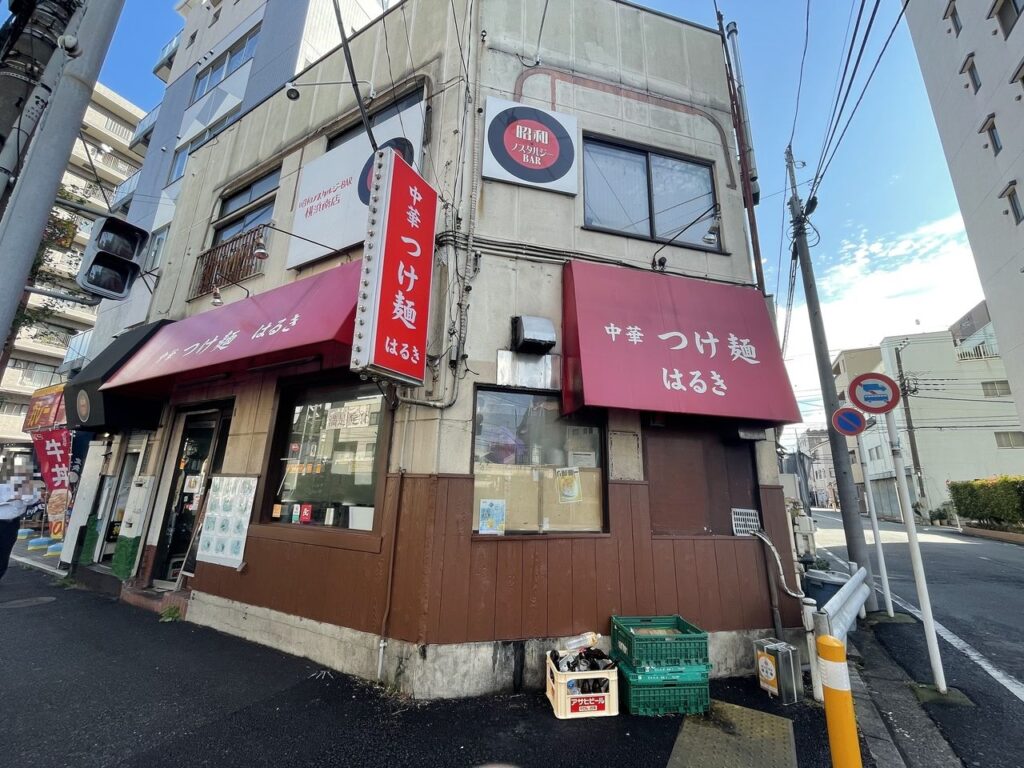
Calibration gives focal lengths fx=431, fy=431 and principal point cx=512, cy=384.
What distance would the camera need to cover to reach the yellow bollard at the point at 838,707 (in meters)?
2.23

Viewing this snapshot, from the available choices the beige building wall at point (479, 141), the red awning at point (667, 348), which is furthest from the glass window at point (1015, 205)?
the red awning at point (667, 348)

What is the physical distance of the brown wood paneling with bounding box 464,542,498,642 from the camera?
446 centimetres

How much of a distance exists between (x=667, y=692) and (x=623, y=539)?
4.84ft

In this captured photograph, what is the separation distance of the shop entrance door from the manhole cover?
1.68m

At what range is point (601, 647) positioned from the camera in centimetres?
467

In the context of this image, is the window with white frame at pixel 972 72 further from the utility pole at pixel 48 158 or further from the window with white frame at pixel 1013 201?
the utility pole at pixel 48 158

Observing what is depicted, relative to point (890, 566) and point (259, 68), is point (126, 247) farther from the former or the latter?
point (890, 566)

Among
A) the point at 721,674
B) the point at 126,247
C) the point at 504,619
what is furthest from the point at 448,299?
the point at 721,674

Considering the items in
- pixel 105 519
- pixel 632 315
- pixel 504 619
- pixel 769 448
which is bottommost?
pixel 504 619

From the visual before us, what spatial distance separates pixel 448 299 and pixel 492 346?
2.56ft

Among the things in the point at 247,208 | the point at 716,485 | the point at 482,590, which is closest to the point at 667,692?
the point at 482,590

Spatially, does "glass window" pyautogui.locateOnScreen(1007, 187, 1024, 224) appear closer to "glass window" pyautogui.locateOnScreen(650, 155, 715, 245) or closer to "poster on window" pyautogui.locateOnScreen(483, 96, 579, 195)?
"glass window" pyautogui.locateOnScreen(650, 155, 715, 245)

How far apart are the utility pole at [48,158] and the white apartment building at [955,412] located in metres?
39.2

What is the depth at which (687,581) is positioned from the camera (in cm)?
511
